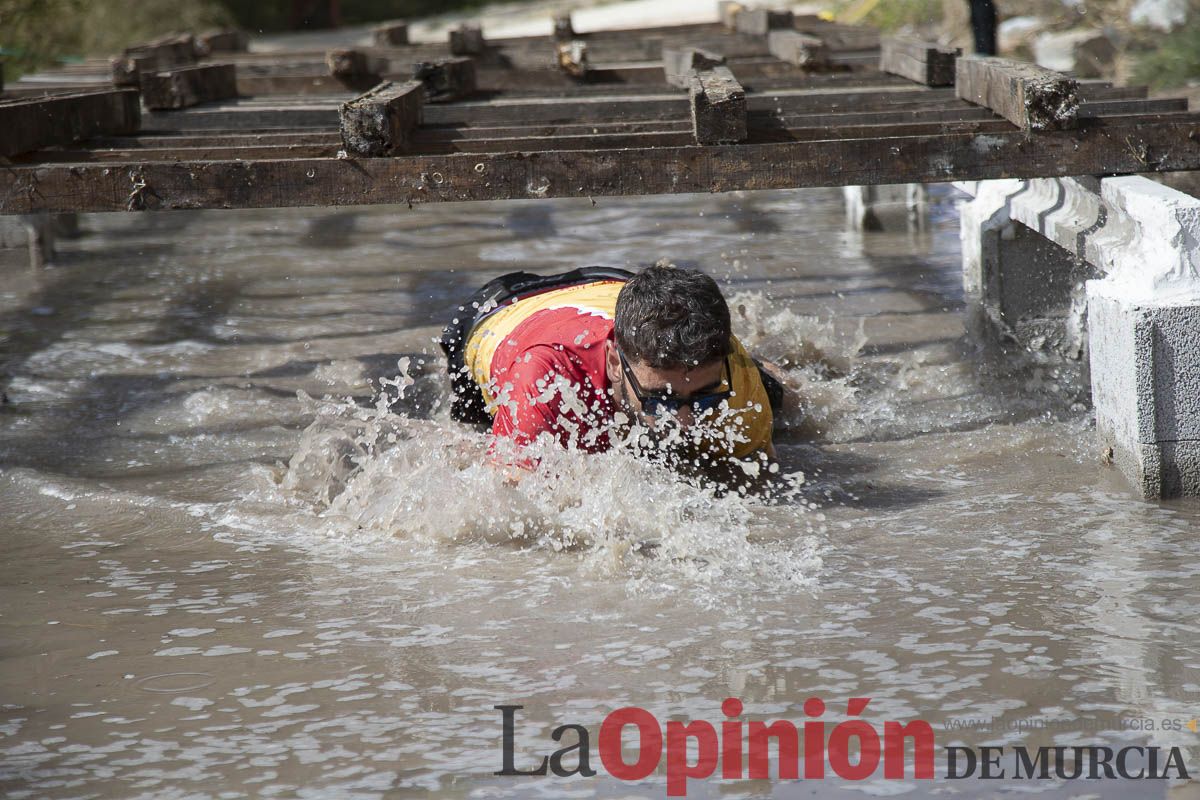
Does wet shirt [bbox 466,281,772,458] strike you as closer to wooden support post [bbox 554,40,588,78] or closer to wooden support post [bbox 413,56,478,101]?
wooden support post [bbox 413,56,478,101]

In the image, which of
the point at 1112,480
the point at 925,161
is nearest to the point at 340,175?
the point at 925,161

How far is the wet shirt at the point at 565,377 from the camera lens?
4.08 metres

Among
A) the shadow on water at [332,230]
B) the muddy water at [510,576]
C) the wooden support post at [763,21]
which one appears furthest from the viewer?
the shadow on water at [332,230]

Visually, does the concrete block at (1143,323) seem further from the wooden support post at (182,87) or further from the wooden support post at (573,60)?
the wooden support post at (182,87)

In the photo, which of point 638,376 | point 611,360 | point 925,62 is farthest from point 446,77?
point 638,376

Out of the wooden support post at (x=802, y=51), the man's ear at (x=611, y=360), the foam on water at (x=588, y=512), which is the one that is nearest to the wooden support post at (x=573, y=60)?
the wooden support post at (x=802, y=51)

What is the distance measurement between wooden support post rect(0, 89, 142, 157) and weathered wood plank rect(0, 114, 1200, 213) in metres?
0.37

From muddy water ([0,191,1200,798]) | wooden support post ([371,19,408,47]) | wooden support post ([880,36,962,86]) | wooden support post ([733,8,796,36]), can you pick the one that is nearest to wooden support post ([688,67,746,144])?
muddy water ([0,191,1200,798])

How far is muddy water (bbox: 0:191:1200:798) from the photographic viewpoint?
2.96m

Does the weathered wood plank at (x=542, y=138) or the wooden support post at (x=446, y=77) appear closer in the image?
the weathered wood plank at (x=542, y=138)

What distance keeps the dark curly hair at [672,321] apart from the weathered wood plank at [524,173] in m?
Answer: 0.40

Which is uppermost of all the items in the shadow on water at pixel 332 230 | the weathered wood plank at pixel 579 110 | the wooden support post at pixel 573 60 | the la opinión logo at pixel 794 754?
the wooden support post at pixel 573 60

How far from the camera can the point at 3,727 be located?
3.06 m

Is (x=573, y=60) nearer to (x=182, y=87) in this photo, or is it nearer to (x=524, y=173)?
(x=182, y=87)
